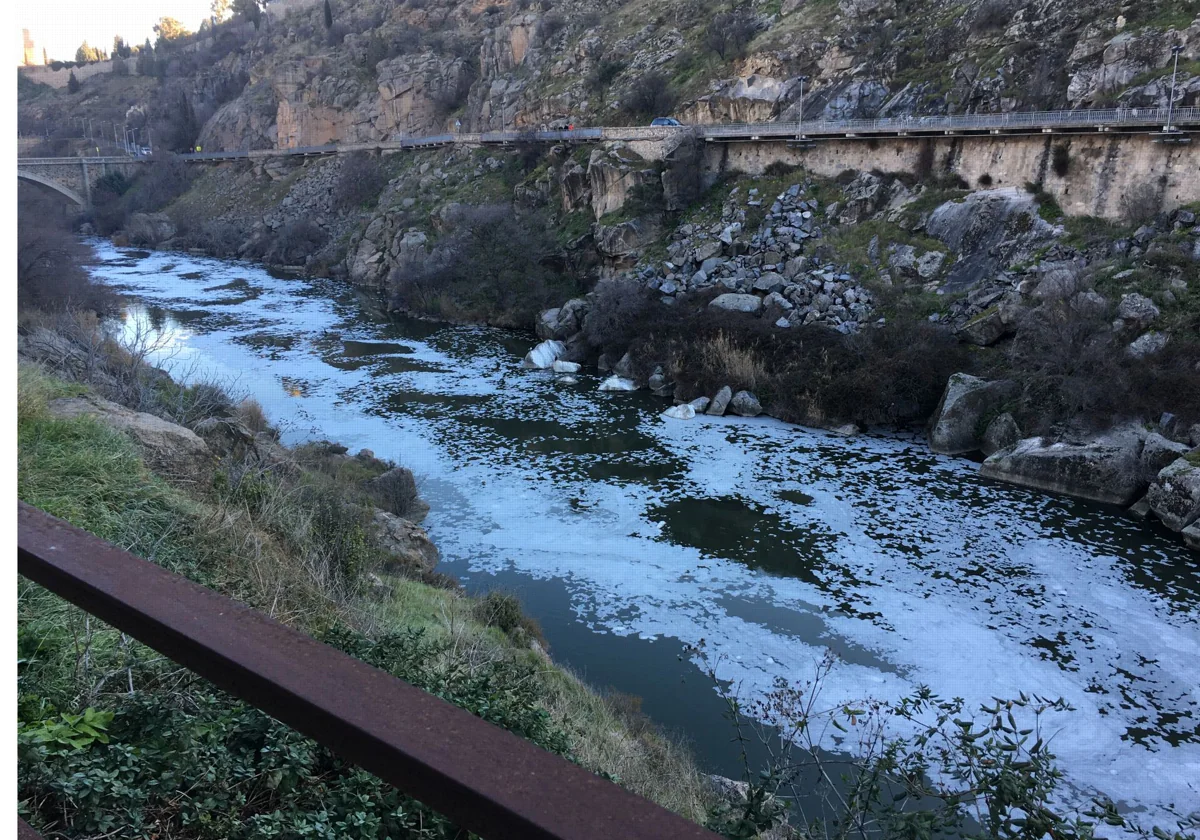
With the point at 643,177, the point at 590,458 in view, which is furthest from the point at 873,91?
the point at 590,458

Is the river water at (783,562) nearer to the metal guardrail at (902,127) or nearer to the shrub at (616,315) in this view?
the shrub at (616,315)

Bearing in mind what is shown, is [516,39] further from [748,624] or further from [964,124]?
[748,624]

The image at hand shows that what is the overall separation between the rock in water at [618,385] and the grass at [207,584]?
1633 cm

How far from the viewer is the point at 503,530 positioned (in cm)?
1603

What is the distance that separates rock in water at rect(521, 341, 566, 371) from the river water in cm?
235

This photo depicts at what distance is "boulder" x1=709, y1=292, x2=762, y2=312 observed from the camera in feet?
85.3

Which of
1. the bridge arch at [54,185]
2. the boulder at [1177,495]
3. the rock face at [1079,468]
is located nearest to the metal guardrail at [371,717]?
the boulder at [1177,495]

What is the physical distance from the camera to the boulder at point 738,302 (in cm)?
2600

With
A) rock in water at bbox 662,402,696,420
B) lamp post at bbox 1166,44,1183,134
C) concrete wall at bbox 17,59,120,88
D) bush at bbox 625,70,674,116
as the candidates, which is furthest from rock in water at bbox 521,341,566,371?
concrete wall at bbox 17,59,120,88

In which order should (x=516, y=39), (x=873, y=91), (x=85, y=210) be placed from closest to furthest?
(x=873, y=91) < (x=516, y=39) < (x=85, y=210)

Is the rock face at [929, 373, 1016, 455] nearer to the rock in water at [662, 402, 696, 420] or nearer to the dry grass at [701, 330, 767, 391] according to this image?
the dry grass at [701, 330, 767, 391]

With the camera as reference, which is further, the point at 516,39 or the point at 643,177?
the point at 516,39

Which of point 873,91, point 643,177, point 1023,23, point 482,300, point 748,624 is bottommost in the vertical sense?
point 748,624
